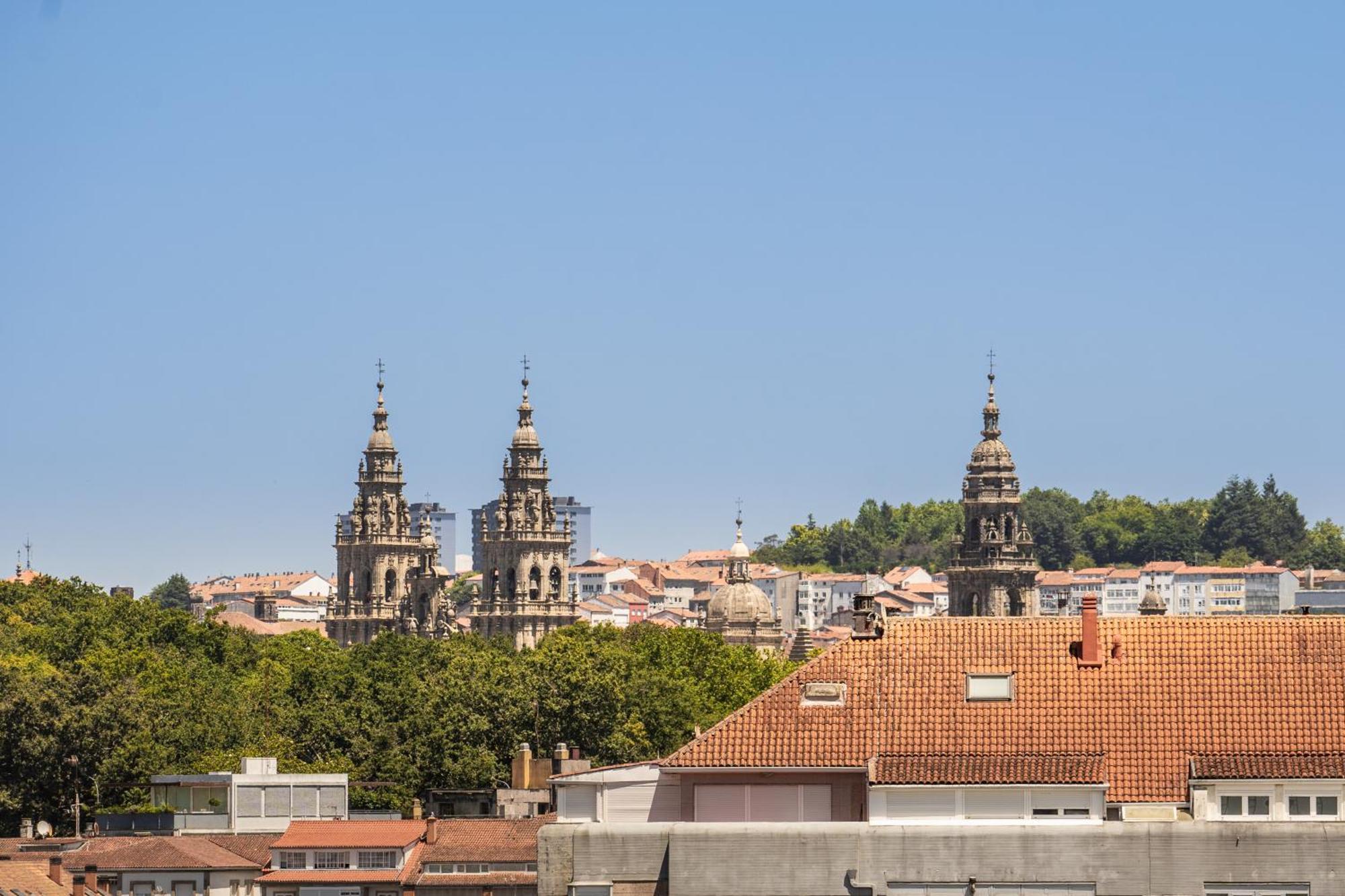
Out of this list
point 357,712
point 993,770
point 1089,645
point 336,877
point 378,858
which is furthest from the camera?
point 357,712

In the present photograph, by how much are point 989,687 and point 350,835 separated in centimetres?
2275

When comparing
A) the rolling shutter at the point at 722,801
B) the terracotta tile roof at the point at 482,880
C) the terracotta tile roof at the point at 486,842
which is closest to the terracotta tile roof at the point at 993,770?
the rolling shutter at the point at 722,801

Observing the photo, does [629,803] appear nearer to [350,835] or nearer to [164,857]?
[350,835]

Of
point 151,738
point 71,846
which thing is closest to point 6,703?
point 151,738

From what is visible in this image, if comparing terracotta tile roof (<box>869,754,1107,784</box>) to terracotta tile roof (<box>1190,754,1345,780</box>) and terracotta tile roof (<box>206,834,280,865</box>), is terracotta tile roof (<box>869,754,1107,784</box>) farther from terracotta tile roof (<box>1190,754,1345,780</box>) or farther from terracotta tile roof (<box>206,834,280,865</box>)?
terracotta tile roof (<box>206,834,280,865</box>)

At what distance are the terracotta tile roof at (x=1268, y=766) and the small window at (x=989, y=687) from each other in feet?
8.41

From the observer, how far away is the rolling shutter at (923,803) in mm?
40656

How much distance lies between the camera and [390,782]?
92.4 meters

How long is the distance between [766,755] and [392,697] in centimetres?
7027

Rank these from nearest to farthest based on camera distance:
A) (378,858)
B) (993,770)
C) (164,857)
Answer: (993,770) < (378,858) < (164,857)

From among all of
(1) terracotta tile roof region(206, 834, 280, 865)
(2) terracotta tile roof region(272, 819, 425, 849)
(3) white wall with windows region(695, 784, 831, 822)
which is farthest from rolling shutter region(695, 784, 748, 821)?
(1) terracotta tile roof region(206, 834, 280, 865)

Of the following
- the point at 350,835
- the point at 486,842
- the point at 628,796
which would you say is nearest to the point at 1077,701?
the point at 628,796

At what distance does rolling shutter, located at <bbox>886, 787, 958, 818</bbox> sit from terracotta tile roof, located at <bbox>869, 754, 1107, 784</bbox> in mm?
130

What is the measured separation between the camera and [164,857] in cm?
6316
